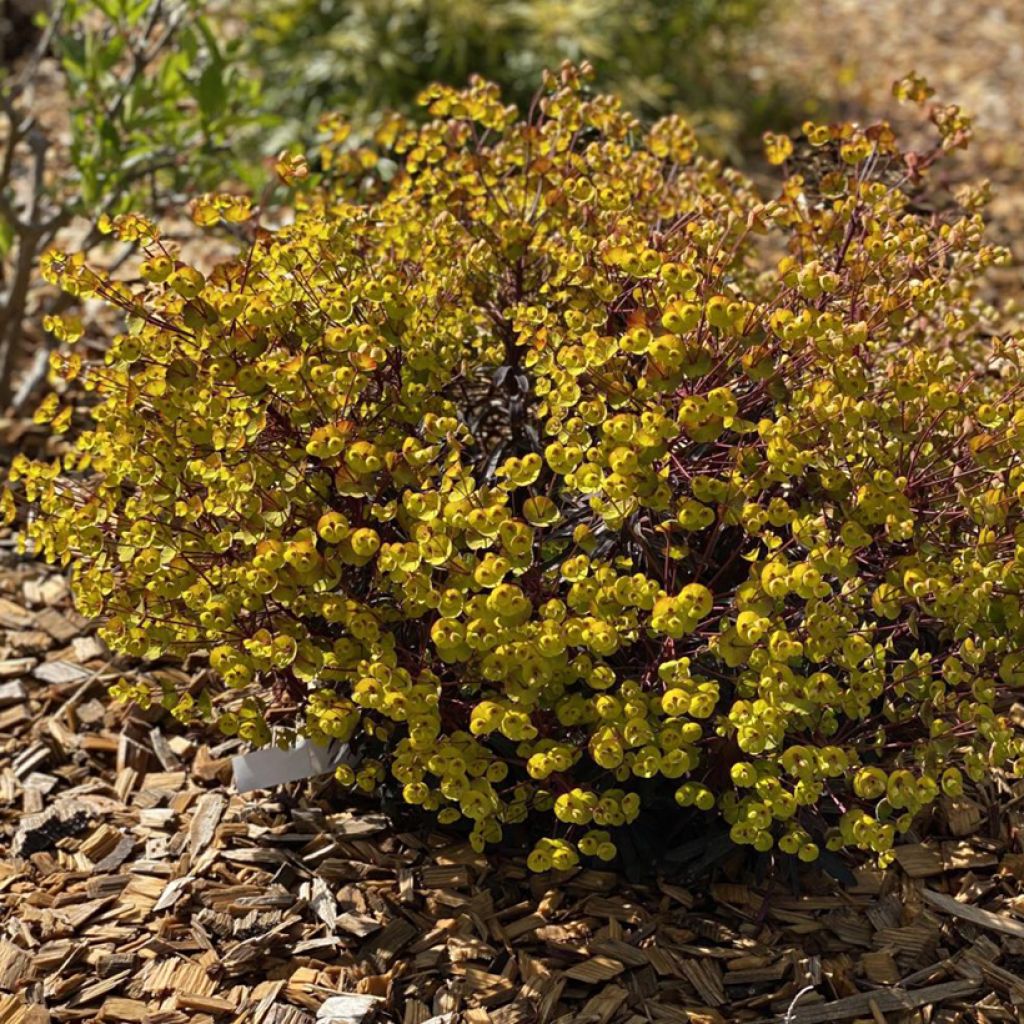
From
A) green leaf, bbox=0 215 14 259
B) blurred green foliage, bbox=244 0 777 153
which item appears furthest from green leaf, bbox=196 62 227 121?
blurred green foliage, bbox=244 0 777 153

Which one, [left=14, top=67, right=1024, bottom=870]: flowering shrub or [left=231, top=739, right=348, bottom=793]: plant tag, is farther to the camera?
[left=231, top=739, right=348, bottom=793]: plant tag

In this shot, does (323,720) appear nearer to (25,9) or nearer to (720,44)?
(25,9)

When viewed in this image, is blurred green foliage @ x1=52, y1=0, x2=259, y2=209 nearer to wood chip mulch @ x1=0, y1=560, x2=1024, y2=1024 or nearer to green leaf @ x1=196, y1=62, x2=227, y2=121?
green leaf @ x1=196, y1=62, x2=227, y2=121

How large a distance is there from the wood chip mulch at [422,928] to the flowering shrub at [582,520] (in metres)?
0.20

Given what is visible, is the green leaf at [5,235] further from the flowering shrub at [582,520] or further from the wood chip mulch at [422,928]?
the wood chip mulch at [422,928]

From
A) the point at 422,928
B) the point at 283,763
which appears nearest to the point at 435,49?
the point at 283,763

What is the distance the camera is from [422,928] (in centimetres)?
260

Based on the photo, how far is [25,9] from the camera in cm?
638

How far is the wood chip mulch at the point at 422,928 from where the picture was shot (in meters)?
2.48

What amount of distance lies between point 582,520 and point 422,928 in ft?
2.80

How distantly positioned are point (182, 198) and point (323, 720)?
2.44 meters

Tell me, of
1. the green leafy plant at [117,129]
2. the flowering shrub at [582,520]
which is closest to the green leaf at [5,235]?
the green leafy plant at [117,129]

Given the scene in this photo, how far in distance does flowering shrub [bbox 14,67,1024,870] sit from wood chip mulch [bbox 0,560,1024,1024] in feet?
0.67

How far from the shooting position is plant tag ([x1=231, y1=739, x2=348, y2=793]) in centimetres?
272
